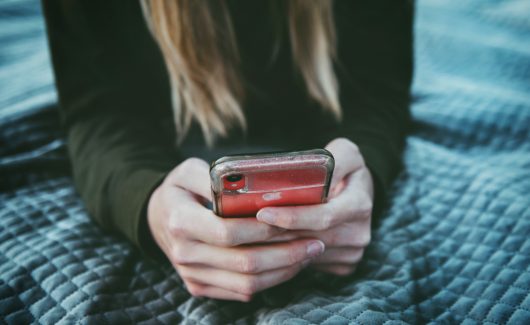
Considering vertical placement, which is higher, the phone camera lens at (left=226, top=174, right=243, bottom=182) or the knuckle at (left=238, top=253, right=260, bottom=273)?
the phone camera lens at (left=226, top=174, right=243, bottom=182)

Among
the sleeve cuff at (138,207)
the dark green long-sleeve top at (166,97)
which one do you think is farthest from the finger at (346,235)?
the sleeve cuff at (138,207)

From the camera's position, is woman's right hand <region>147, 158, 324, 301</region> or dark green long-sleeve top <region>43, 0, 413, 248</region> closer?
woman's right hand <region>147, 158, 324, 301</region>

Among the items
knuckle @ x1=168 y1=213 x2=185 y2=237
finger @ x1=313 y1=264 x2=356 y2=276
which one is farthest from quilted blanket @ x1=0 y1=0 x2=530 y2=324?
knuckle @ x1=168 y1=213 x2=185 y2=237

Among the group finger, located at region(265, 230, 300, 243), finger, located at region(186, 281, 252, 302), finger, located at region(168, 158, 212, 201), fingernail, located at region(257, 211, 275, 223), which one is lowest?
finger, located at region(186, 281, 252, 302)

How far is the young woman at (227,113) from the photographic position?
430 mm

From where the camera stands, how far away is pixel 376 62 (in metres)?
0.78

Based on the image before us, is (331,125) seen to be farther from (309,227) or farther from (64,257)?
(64,257)

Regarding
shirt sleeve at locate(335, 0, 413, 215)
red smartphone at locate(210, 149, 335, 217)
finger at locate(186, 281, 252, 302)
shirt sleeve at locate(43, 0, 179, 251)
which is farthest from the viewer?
shirt sleeve at locate(335, 0, 413, 215)

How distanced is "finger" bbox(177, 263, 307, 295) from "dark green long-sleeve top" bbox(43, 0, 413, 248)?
0.34 feet

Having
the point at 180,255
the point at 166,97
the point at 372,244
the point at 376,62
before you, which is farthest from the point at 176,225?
the point at 376,62

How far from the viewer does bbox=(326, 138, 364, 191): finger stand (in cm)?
48

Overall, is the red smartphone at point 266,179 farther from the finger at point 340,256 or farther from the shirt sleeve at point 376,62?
the shirt sleeve at point 376,62

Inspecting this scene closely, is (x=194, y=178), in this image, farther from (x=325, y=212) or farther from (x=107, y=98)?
(x=107, y=98)

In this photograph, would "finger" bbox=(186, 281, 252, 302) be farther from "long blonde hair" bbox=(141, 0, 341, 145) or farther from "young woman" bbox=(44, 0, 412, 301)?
"long blonde hair" bbox=(141, 0, 341, 145)
